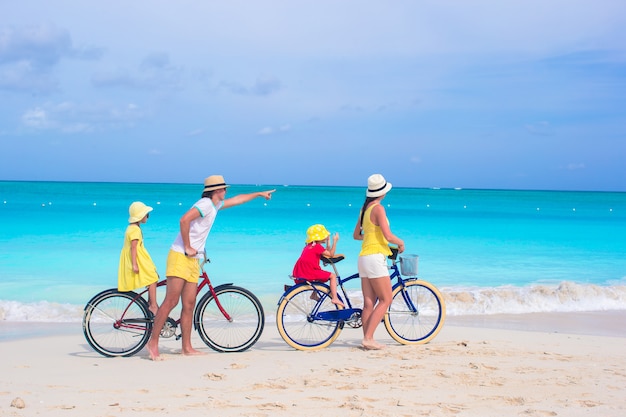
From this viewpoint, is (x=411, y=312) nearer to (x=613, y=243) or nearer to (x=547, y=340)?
(x=547, y=340)

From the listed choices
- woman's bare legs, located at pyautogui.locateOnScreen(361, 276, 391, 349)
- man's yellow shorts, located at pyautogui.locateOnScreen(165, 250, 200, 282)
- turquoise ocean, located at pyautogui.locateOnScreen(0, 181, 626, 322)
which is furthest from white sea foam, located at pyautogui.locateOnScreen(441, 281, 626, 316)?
man's yellow shorts, located at pyautogui.locateOnScreen(165, 250, 200, 282)

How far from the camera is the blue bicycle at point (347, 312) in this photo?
6496 mm

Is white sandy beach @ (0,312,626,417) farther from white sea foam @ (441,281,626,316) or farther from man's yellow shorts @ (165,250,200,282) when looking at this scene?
white sea foam @ (441,281,626,316)

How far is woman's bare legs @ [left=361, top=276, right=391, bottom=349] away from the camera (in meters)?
6.39

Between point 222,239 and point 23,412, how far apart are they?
17237mm

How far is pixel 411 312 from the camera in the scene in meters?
6.68

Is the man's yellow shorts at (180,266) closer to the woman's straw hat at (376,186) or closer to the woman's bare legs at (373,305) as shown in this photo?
the woman's bare legs at (373,305)

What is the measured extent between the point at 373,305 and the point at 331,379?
143 cm

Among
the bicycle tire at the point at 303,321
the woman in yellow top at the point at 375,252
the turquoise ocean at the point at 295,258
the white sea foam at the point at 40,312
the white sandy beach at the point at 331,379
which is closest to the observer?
the white sandy beach at the point at 331,379

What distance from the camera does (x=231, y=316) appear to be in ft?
20.7

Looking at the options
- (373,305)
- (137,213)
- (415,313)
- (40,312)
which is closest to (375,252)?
(373,305)

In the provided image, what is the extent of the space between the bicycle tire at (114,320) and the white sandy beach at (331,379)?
17 centimetres

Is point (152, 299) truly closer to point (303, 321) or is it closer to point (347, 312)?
point (303, 321)

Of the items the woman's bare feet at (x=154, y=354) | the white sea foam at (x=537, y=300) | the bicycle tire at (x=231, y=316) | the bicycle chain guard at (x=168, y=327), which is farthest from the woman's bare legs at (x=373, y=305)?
the white sea foam at (x=537, y=300)
